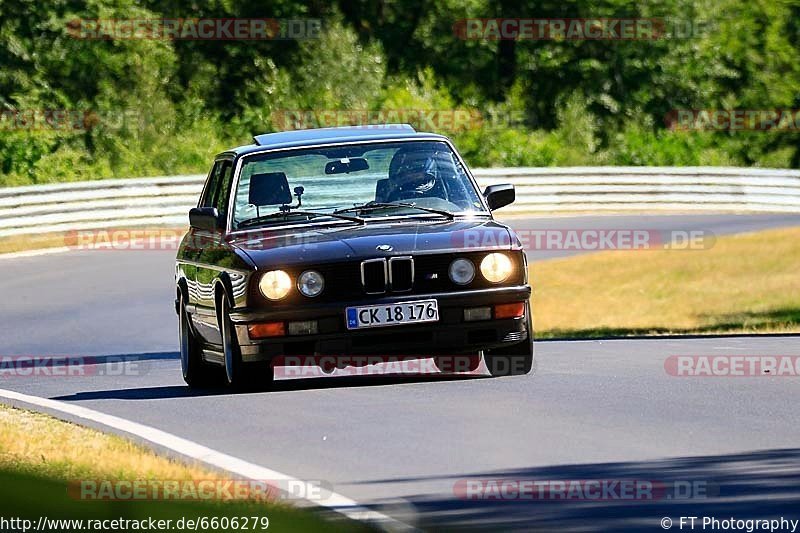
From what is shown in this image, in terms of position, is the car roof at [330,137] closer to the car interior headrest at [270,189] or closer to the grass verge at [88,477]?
the car interior headrest at [270,189]

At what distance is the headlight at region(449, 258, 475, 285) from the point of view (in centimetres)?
1134

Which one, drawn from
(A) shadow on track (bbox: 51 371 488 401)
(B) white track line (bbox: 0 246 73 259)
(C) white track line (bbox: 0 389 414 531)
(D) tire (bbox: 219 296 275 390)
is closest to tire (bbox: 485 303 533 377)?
(A) shadow on track (bbox: 51 371 488 401)

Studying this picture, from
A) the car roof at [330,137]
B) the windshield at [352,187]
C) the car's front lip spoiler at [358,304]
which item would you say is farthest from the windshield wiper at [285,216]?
the car's front lip spoiler at [358,304]

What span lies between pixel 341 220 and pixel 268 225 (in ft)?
1.71

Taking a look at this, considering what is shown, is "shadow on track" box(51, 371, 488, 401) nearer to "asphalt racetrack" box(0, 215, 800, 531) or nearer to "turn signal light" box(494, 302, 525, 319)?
"asphalt racetrack" box(0, 215, 800, 531)

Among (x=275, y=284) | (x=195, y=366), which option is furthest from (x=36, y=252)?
(x=275, y=284)

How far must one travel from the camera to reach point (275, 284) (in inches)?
446

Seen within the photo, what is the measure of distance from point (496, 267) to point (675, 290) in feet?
48.5

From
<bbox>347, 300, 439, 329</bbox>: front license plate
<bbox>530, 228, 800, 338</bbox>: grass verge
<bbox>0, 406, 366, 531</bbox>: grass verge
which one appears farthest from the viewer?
<bbox>530, 228, 800, 338</bbox>: grass verge

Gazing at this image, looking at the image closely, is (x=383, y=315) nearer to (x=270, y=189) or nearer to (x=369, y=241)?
(x=369, y=241)

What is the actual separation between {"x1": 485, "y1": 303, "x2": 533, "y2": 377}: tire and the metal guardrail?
21941 millimetres

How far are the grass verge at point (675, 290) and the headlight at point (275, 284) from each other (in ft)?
27.4

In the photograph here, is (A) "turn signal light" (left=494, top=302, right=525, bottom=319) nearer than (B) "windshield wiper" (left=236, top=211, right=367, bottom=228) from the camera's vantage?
Yes

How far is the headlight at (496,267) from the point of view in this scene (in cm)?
1142
